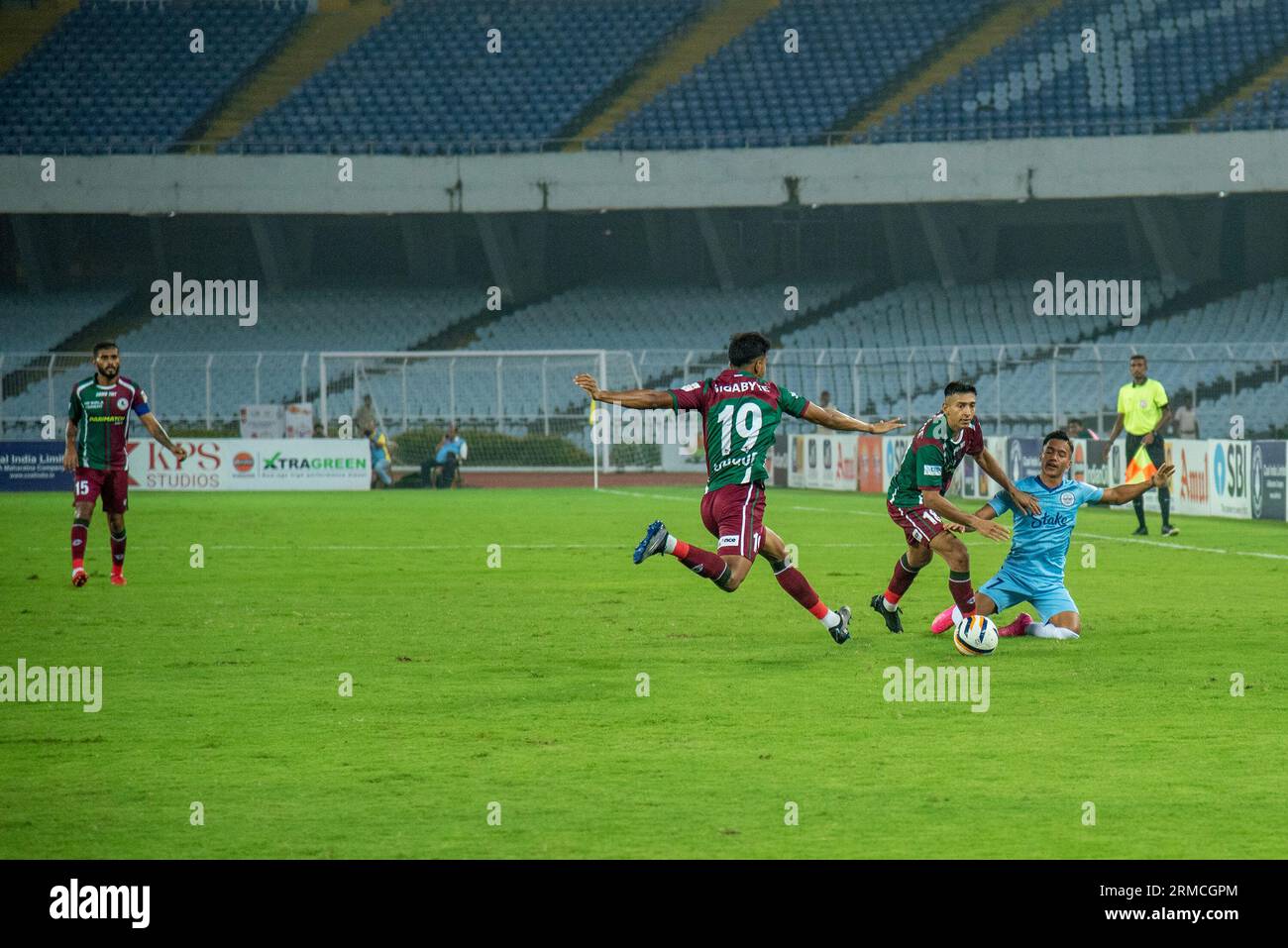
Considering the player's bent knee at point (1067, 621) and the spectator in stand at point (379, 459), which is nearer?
the player's bent knee at point (1067, 621)

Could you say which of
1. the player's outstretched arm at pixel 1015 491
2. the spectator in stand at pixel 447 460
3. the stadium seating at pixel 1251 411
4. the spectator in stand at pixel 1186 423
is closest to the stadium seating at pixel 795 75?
the spectator in stand at pixel 447 460

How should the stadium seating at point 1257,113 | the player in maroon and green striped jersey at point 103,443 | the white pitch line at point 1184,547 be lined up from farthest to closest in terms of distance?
the stadium seating at point 1257,113, the white pitch line at point 1184,547, the player in maroon and green striped jersey at point 103,443

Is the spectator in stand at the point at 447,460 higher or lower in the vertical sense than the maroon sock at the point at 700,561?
higher

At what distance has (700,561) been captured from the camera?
11453mm

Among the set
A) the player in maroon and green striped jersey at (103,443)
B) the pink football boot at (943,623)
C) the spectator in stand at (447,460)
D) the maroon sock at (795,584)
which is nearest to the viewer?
the maroon sock at (795,584)

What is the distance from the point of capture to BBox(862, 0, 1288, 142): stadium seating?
48156mm

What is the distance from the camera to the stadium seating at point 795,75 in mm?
51188

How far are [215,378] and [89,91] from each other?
1304 cm

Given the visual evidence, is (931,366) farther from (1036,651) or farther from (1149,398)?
(1036,651)

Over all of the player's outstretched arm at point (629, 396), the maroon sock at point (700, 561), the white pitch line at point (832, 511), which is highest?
the player's outstretched arm at point (629, 396)

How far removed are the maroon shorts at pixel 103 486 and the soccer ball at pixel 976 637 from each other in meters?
8.74

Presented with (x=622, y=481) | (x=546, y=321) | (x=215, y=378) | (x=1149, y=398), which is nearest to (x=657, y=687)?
(x=1149, y=398)

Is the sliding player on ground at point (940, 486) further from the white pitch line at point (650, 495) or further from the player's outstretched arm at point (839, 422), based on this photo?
the white pitch line at point (650, 495)

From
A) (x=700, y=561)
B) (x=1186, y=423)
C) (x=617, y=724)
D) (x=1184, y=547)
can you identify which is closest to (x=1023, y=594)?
(x=700, y=561)
